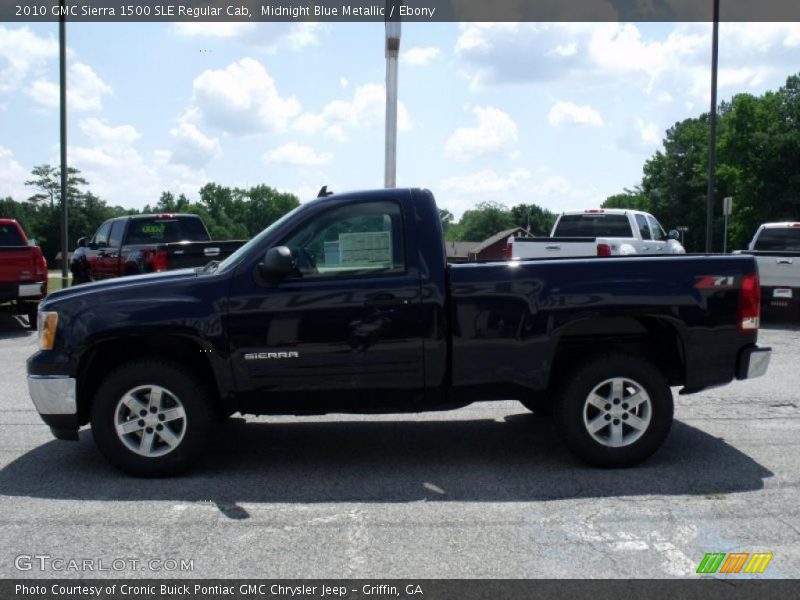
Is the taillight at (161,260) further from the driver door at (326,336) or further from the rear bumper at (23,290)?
the driver door at (326,336)

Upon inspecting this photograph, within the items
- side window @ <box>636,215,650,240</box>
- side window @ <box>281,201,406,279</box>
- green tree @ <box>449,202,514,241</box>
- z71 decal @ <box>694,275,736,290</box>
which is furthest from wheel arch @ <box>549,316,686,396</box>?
green tree @ <box>449,202,514,241</box>

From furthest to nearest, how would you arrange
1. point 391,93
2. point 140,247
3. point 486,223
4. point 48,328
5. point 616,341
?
point 486,223 → point 140,247 → point 391,93 → point 616,341 → point 48,328

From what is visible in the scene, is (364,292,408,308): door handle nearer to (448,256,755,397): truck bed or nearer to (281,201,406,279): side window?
(281,201,406,279): side window

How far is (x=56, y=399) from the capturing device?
18.4ft

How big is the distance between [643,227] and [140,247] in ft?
32.9

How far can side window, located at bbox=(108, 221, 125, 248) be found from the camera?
16953 mm

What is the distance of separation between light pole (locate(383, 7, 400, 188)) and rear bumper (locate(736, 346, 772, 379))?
9.51 metres

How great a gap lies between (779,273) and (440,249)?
1204 centimetres

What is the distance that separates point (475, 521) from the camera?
471 centimetres

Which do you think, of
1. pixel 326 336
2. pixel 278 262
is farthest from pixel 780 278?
pixel 278 262

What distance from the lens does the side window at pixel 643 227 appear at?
671 inches

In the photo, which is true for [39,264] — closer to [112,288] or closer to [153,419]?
[112,288]
